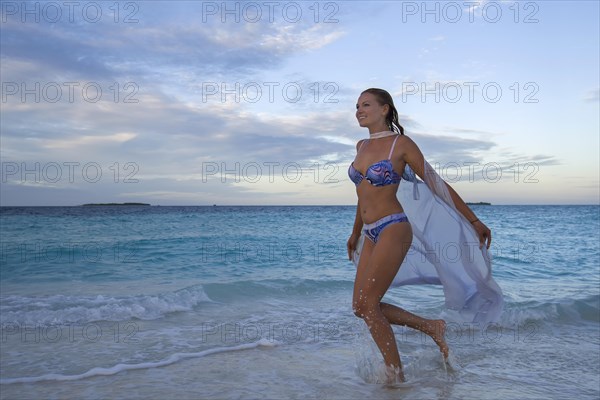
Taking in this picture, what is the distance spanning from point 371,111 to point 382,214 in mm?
857

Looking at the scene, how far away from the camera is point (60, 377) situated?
4.55m

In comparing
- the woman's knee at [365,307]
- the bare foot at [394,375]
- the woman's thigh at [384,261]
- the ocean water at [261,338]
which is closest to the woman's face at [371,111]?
the woman's thigh at [384,261]

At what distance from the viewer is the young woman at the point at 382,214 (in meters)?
3.97

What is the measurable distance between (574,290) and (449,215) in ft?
22.8

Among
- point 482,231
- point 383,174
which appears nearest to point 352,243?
point 383,174

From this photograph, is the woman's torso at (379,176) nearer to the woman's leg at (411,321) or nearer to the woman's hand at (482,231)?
the woman's hand at (482,231)

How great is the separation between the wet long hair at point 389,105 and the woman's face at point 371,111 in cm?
3

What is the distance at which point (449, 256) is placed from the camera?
178 inches

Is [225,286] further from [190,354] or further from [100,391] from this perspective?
[100,391]

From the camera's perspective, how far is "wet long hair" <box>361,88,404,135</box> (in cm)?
416

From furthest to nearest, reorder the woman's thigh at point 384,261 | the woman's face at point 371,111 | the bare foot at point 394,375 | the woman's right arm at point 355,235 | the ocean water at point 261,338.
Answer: the woman's right arm at point 355,235
the ocean water at point 261,338
the bare foot at point 394,375
the woman's face at point 371,111
the woman's thigh at point 384,261

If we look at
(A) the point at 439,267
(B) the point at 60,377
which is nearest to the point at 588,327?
(A) the point at 439,267

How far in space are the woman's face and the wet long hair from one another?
0.03m

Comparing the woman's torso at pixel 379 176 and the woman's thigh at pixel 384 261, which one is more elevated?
the woman's torso at pixel 379 176
